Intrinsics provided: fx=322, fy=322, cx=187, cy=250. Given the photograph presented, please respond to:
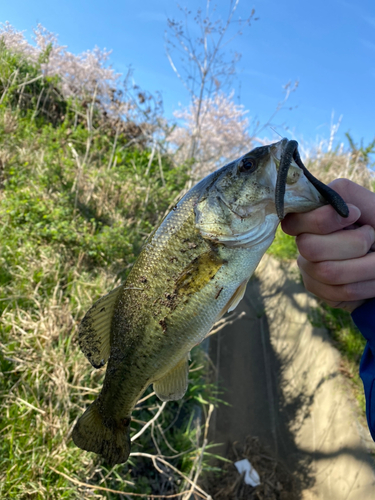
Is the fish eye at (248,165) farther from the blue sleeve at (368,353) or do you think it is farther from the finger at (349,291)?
the blue sleeve at (368,353)

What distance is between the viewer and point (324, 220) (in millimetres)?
1311

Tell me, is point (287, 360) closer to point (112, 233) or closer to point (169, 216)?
point (112, 233)

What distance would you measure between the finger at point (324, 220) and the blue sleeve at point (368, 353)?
1.52ft

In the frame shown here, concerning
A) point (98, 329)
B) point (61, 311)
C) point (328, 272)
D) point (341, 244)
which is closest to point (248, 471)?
point (61, 311)

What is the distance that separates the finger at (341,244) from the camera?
1349mm

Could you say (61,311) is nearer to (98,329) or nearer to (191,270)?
(98,329)

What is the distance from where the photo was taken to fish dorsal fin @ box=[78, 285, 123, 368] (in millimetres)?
→ 1538

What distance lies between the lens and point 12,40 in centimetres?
340

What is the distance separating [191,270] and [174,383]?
1.85 ft

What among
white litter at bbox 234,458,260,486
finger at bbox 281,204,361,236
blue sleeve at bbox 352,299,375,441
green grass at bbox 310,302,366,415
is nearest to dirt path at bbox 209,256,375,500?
green grass at bbox 310,302,366,415

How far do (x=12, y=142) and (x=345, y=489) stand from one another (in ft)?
24.5

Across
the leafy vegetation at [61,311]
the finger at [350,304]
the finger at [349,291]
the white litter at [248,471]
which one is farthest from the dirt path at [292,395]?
the finger at [349,291]

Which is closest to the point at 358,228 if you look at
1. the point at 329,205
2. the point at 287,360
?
the point at 329,205

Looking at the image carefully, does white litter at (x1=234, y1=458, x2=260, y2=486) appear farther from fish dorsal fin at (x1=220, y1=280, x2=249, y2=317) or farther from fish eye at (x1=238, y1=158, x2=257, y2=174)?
fish eye at (x1=238, y1=158, x2=257, y2=174)
